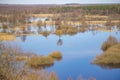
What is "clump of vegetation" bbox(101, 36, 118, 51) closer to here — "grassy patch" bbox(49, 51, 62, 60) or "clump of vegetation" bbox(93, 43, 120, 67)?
"clump of vegetation" bbox(93, 43, 120, 67)

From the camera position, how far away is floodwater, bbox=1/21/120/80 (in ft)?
50.4

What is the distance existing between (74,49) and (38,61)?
4.98 meters

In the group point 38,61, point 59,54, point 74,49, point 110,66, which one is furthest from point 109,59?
point 74,49

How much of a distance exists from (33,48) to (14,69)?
13.2m

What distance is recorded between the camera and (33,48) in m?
21.4

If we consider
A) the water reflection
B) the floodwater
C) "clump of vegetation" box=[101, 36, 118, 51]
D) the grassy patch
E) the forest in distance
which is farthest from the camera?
"clump of vegetation" box=[101, 36, 118, 51]

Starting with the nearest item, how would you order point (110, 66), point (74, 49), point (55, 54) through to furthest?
point (110, 66) → point (55, 54) → point (74, 49)

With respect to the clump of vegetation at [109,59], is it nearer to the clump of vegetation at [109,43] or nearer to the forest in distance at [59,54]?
the forest in distance at [59,54]

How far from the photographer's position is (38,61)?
16547 mm

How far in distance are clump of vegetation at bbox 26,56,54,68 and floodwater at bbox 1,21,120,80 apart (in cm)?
41

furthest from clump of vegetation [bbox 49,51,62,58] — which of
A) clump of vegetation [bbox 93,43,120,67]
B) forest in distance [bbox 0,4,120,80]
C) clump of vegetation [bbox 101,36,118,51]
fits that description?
clump of vegetation [bbox 101,36,118,51]

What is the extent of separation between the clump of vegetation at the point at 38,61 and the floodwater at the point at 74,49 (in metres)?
0.41

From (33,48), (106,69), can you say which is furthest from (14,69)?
(33,48)

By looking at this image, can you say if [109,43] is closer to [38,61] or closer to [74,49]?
[74,49]
